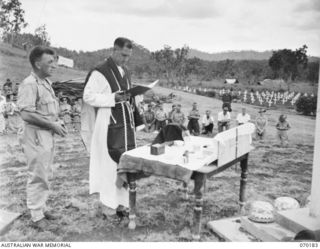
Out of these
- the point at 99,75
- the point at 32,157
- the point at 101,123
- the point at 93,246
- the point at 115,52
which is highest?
the point at 115,52

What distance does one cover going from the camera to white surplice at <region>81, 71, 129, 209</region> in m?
4.14

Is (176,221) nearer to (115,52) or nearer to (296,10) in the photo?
(115,52)

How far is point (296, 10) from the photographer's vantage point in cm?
392

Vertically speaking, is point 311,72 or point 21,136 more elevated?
point 311,72

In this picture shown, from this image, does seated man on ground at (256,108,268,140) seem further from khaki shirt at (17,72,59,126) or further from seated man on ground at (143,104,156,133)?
khaki shirt at (17,72,59,126)

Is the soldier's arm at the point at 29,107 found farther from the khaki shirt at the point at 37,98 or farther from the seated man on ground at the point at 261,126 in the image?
the seated man on ground at the point at 261,126

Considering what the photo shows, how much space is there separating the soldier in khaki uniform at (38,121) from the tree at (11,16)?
64 centimetres

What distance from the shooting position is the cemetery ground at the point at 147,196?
12.7ft

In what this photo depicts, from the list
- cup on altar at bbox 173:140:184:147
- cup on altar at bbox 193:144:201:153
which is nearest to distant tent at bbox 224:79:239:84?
cup on altar at bbox 173:140:184:147

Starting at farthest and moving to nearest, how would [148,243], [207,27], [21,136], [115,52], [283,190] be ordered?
[283,190]
[207,27]
[115,52]
[21,136]
[148,243]

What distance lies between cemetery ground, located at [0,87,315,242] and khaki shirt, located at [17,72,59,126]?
4.04 ft

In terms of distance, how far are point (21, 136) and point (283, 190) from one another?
3816 mm

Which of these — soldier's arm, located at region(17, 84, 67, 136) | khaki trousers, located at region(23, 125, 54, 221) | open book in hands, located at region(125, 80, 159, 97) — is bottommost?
khaki trousers, located at region(23, 125, 54, 221)

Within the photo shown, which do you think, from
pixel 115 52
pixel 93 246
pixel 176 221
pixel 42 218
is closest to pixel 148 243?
pixel 93 246
